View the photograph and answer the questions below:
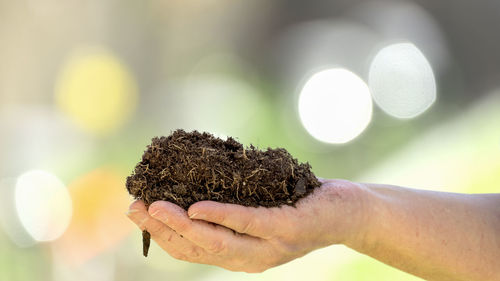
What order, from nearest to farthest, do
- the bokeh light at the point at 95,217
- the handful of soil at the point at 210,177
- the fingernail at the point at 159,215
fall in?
the fingernail at the point at 159,215 → the handful of soil at the point at 210,177 → the bokeh light at the point at 95,217

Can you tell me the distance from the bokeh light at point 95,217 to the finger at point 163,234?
2157mm

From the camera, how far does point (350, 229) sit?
4.15ft

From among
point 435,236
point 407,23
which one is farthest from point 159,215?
point 407,23

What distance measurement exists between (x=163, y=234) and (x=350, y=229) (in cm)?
46

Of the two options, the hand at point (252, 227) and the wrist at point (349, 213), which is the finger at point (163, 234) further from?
the wrist at point (349, 213)

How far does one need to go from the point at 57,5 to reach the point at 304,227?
2.98 metres

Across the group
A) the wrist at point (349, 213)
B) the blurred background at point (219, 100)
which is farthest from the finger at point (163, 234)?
the blurred background at point (219, 100)

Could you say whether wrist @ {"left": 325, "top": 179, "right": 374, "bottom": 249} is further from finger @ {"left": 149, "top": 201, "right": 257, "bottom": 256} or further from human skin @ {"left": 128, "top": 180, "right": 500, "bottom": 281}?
finger @ {"left": 149, "top": 201, "right": 257, "bottom": 256}

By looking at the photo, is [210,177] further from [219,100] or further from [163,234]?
[219,100]

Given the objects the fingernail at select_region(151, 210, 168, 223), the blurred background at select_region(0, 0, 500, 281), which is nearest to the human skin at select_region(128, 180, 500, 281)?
the fingernail at select_region(151, 210, 168, 223)

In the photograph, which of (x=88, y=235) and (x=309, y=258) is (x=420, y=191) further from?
(x=88, y=235)

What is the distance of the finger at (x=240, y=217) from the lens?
1098 mm

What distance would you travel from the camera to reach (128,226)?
3275 millimetres

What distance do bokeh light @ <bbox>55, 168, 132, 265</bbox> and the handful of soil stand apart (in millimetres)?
2110
